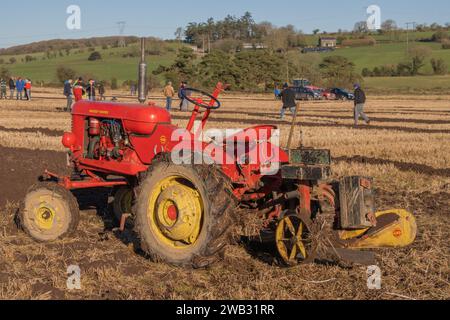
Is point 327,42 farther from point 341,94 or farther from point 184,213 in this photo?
point 184,213

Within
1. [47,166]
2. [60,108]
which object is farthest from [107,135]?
[60,108]

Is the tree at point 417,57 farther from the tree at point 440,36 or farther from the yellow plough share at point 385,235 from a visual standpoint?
the yellow plough share at point 385,235

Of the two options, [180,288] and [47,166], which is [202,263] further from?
[47,166]

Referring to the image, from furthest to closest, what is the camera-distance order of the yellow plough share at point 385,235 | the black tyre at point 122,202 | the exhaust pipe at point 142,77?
the black tyre at point 122,202, the exhaust pipe at point 142,77, the yellow plough share at point 385,235

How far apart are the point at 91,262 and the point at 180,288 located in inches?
44.6

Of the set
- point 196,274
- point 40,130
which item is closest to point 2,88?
point 40,130

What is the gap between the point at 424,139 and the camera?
15094 millimetres

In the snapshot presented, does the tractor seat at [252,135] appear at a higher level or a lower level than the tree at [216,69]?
lower

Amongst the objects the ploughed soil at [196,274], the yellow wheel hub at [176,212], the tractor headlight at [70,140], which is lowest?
the ploughed soil at [196,274]

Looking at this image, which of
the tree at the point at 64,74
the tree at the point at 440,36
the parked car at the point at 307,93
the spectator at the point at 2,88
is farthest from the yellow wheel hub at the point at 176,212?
the tree at the point at 440,36

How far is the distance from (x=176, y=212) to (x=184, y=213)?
105 mm

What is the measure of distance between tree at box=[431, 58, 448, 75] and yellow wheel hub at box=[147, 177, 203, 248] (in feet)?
245

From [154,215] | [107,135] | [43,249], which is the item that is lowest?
[43,249]

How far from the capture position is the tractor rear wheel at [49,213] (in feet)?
20.6
